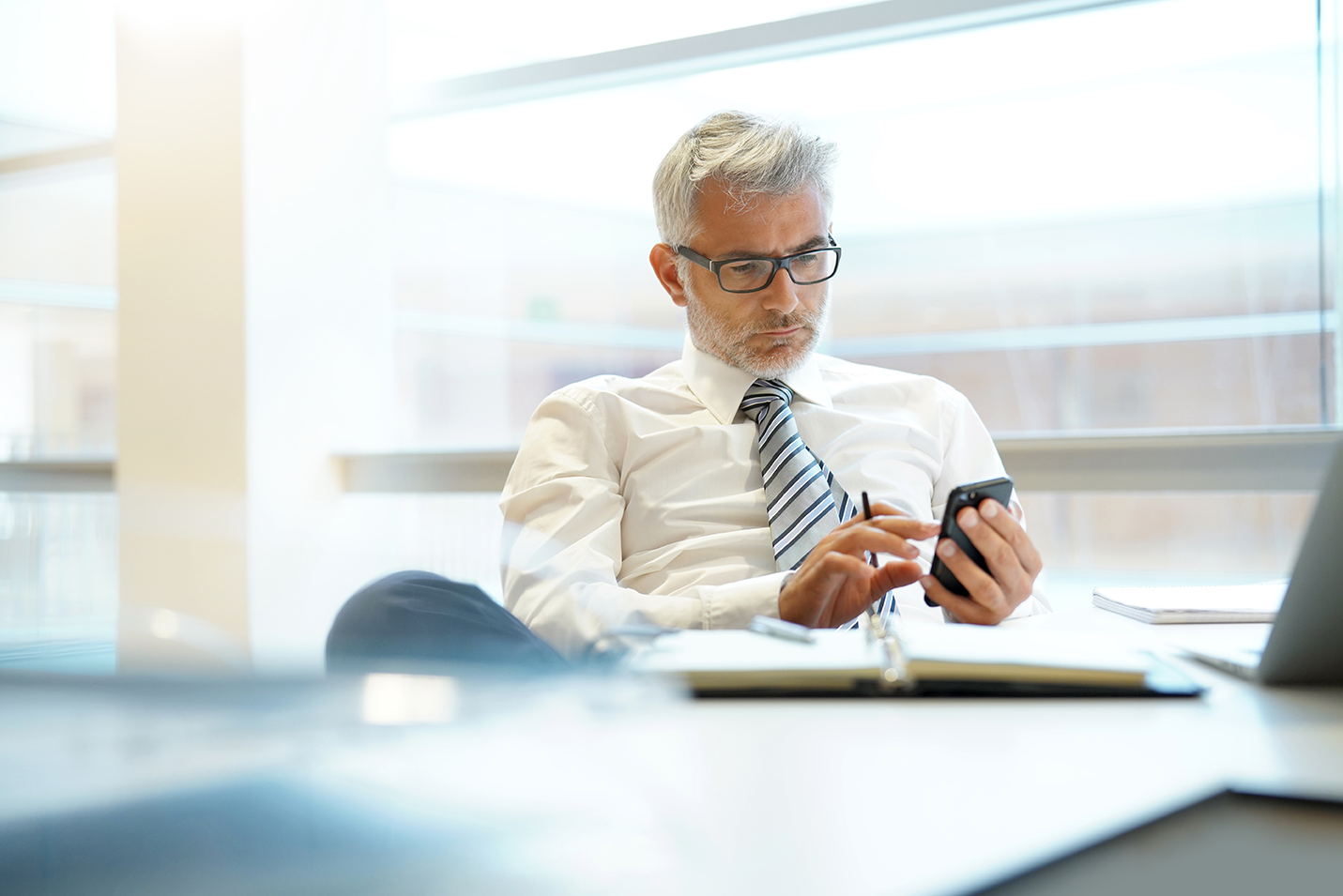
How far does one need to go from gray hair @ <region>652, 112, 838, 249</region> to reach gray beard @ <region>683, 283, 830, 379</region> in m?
0.14

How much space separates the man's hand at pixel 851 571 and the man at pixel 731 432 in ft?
0.83

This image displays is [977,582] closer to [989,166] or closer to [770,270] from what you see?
[770,270]

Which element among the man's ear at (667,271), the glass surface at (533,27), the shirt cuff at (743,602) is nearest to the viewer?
the shirt cuff at (743,602)

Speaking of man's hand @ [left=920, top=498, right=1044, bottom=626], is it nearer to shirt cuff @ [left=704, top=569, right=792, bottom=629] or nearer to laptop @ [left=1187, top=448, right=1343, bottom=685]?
shirt cuff @ [left=704, top=569, right=792, bottom=629]

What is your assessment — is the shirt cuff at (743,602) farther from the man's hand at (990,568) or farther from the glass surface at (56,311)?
the glass surface at (56,311)

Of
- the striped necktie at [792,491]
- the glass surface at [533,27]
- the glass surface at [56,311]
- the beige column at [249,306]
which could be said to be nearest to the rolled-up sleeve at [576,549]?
the striped necktie at [792,491]

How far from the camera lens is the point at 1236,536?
2943mm

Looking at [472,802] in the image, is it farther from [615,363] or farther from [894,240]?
[894,240]

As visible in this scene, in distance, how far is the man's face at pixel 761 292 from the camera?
5.17 feet

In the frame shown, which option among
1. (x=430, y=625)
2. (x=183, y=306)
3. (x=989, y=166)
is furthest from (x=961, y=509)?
(x=183, y=306)

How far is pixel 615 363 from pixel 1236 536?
2558mm

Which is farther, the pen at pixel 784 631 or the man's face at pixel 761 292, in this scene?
the man's face at pixel 761 292

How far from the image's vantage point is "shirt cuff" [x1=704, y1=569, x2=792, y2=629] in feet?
4.13

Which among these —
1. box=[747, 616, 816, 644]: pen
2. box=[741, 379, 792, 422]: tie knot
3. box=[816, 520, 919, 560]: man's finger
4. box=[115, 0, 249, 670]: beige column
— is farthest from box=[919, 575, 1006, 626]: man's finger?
box=[115, 0, 249, 670]: beige column
